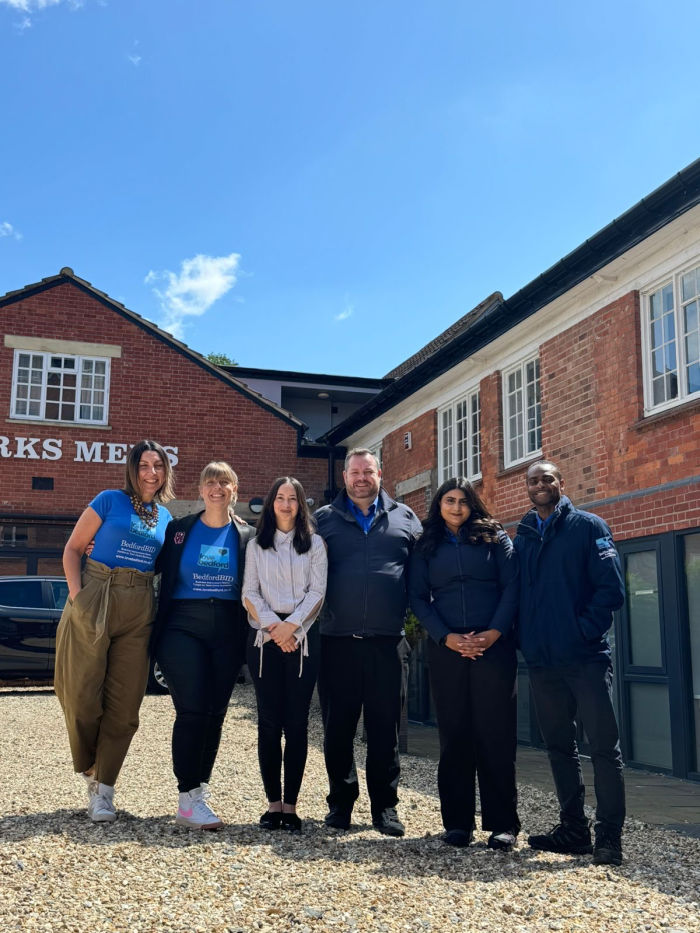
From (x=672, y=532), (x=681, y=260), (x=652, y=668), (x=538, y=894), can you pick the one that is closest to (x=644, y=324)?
(x=681, y=260)

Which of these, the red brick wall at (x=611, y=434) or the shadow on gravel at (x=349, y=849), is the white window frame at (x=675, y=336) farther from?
the shadow on gravel at (x=349, y=849)

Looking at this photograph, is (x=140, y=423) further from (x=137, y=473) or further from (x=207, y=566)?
(x=207, y=566)

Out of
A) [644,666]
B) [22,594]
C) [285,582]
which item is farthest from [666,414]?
[22,594]

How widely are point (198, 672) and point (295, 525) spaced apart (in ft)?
2.88

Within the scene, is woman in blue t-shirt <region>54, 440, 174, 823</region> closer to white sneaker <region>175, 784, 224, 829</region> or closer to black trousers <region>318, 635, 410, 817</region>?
white sneaker <region>175, 784, 224, 829</region>

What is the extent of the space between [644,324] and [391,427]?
6568 millimetres

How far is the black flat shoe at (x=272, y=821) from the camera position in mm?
4434

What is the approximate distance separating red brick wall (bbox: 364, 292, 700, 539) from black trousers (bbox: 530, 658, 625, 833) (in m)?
3.19

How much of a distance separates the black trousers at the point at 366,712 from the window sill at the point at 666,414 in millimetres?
3679

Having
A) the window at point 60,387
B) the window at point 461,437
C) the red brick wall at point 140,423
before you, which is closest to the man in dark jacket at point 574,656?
the window at point 461,437

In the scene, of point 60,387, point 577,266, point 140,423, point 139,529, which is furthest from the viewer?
point 140,423

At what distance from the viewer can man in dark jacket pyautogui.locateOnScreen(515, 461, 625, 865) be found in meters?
4.18

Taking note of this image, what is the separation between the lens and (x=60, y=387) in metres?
15.5

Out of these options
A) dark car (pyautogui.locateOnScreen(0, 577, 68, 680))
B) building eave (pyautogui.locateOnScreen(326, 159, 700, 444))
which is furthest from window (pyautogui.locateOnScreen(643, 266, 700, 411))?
dark car (pyautogui.locateOnScreen(0, 577, 68, 680))
